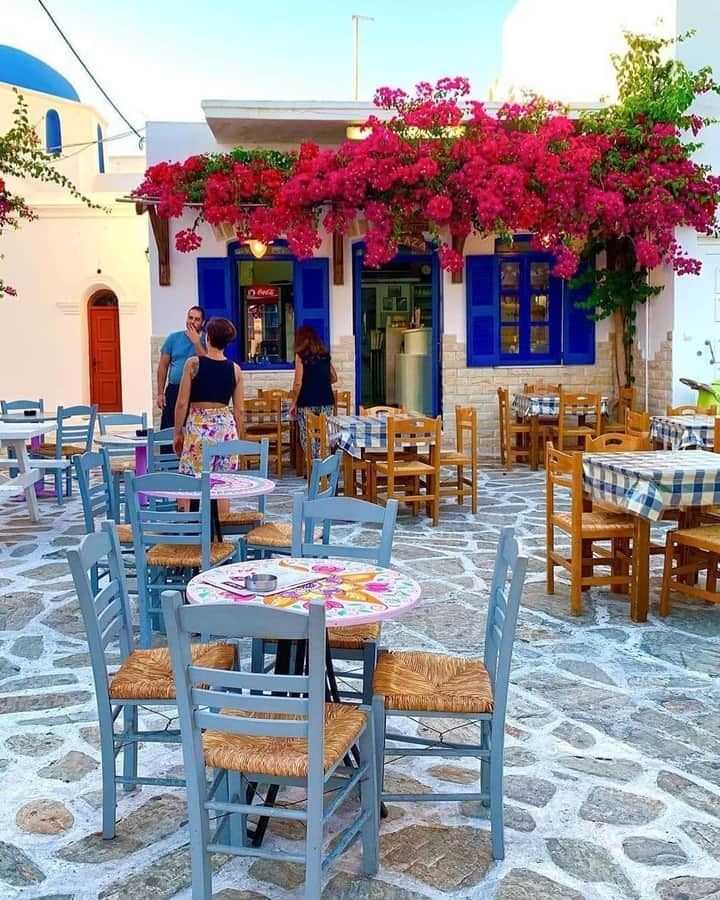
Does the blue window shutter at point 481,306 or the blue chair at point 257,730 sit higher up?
the blue window shutter at point 481,306

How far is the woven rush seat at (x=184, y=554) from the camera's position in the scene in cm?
469

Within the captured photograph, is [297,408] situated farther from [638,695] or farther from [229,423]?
[638,695]

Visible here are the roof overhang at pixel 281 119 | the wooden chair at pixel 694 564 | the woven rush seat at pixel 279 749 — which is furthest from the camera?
the roof overhang at pixel 281 119

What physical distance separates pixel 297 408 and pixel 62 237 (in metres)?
8.56

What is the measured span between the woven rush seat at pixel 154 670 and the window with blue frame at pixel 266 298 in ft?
28.7

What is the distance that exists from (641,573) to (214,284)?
7.82 meters

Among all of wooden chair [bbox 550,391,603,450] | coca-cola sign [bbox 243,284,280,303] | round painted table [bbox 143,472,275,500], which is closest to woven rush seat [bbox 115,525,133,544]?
round painted table [bbox 143,472,275,500]

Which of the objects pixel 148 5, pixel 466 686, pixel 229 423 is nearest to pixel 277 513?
pixel 229 423

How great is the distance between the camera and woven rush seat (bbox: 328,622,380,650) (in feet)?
11.0

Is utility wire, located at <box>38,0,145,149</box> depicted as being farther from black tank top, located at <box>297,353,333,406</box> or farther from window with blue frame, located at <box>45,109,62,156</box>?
black tank top, located at <box>297,353,333,406</box>

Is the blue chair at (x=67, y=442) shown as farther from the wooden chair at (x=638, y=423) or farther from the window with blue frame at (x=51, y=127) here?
the window with blue frame at (x=51, y=127)

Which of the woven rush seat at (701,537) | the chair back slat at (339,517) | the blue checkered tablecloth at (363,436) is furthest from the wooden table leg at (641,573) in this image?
the blue checkered tablecloth at (363,436)

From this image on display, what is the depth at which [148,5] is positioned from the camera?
546 inches

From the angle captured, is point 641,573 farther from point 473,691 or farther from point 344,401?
point 344,401
